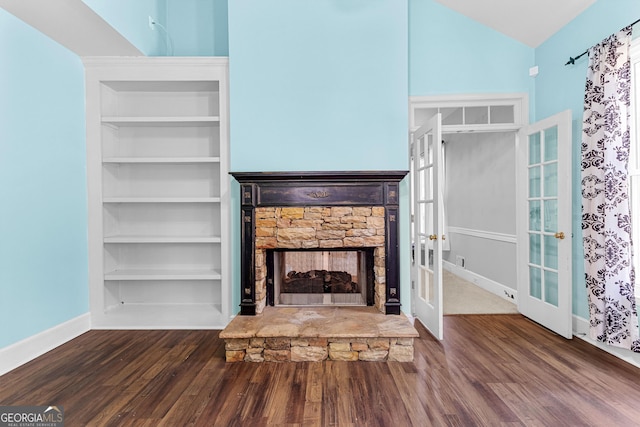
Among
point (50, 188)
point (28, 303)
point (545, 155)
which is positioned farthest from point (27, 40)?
point (545, 155)

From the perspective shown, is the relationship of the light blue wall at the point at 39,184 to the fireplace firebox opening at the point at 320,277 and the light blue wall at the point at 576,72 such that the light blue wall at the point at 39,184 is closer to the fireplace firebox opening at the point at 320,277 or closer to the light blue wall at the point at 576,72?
the fireplace firebox opening at the point at 320,277

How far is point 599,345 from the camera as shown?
8.95 ft

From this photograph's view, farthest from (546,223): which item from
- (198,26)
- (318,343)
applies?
(198,26)

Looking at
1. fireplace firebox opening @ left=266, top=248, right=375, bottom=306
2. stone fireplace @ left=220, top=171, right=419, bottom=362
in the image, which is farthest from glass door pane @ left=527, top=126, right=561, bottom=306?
fireplace firebox opening @ left=266, top=248, right=375, bottom=306

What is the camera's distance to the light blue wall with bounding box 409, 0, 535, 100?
3.49 m

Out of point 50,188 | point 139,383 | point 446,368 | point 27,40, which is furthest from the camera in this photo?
point 50,188

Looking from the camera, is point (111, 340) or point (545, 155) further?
point (545, 155)

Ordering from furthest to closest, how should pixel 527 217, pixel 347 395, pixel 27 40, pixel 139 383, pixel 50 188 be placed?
pixel 527 217 < pixel 50 188 < pixel 27 40 < pixel 139 383 < pixel 347 395

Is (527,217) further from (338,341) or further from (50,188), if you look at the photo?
(50,188)

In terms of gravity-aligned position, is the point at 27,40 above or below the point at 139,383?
above

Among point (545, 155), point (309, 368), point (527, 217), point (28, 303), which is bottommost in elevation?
point (309, 368)

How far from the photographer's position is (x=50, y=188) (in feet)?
9.29

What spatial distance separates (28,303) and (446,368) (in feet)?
10.6

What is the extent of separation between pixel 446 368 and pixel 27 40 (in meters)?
4.07
